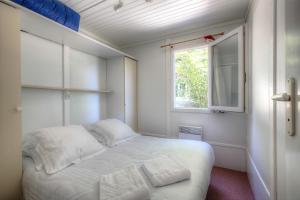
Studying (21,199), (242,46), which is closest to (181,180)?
(21,199)

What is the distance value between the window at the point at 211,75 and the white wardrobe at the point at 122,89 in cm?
89

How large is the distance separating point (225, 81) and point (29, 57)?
2.87 metres

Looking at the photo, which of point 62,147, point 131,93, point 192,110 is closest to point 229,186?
point 192,110

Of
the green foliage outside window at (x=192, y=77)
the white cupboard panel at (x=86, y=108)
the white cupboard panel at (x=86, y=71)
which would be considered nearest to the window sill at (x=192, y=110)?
the green foliage outside window at (x=192, y=77)

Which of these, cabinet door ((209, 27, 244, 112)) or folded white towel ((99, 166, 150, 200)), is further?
cabinet door ((209, 27, 244, 112))

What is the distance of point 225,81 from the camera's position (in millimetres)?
2559

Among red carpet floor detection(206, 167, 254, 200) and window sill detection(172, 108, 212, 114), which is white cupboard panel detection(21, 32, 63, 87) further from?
red carpet floor detection(206, 167, 254, 200)

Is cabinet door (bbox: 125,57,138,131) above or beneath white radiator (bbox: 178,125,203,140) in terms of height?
above

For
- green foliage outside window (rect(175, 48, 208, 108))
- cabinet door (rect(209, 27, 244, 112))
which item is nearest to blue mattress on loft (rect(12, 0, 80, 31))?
green foliage outside window (rect(175, 48, 208, 108))

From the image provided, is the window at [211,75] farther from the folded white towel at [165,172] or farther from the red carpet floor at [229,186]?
the folded white towel at [165,172]

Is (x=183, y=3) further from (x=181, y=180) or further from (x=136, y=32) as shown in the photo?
(x=181, y=180)

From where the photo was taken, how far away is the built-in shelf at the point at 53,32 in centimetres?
156

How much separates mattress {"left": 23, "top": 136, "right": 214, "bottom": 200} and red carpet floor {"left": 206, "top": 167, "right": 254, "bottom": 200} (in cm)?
57

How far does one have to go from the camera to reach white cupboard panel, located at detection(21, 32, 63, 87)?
1.87m
